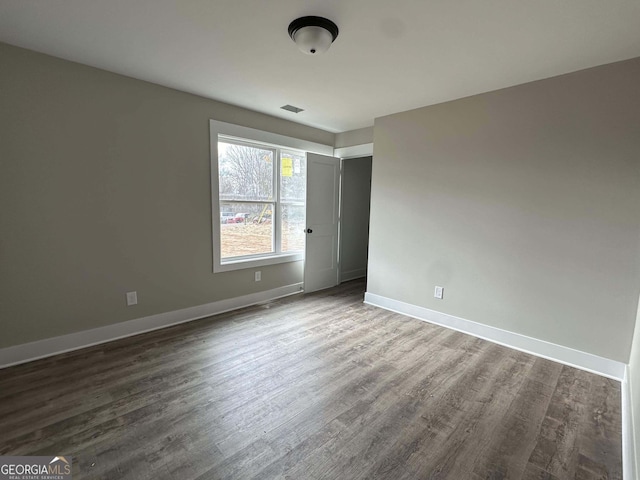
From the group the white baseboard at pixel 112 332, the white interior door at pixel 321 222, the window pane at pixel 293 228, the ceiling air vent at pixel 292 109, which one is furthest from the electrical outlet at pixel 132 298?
the ceiling air vent at pixel 292 109

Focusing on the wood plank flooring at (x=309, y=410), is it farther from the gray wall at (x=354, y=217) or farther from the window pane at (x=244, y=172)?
the gray wall at (x=354, y=217)

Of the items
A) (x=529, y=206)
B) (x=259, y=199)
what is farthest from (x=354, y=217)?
(x=529, y=206)

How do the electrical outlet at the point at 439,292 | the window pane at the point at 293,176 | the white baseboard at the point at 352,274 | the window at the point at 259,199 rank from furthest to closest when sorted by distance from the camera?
1. the white baseboard at the point at 352,274
2. the window pane at the point at 293,176
3. the window at the point at 259,199
4. the electrical outlet at the point at 439,292

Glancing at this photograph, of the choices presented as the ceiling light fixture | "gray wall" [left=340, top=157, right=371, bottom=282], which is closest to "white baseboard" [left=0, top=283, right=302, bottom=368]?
"gray wall" [left=340, top=157, right=371, bottom=282]

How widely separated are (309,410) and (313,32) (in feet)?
7.90

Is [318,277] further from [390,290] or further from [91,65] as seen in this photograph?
[91,65]

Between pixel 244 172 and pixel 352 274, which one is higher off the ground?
pixel 244 172

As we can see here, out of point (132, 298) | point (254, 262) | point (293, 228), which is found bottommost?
point (132, 298)

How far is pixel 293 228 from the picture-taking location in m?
4.38

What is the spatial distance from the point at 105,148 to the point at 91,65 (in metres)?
0.68

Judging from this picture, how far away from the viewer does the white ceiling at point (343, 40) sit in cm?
167

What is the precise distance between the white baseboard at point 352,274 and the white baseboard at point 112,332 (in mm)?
1687

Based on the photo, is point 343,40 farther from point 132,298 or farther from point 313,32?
point 132,298

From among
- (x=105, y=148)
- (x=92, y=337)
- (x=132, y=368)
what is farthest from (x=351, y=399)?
(x=105, y=148)
